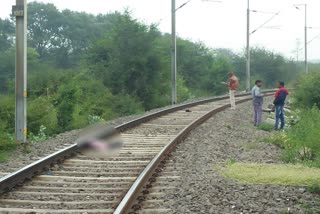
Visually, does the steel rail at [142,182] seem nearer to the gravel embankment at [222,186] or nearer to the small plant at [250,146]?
the gravel embankment at [222,186]

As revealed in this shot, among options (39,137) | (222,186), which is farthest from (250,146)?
(39,137)

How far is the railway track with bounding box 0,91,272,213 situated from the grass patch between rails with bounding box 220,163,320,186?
41.6 inches

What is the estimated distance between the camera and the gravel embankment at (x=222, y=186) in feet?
21.9

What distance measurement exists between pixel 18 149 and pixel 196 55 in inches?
2267

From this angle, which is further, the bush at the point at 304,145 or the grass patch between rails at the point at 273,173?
the bush at the point at 304,145

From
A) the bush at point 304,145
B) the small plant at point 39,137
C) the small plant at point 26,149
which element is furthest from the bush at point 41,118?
the bush at point 304,145

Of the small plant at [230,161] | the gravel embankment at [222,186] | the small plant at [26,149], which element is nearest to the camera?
the gravel embankment at [222,186]

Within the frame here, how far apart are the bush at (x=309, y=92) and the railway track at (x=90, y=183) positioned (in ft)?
35.6

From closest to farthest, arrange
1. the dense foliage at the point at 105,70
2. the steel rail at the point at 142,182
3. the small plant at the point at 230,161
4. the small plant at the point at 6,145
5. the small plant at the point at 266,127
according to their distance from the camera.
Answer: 1. the steel rail at the point at 142,182
2. the small plant at the point at 230,161
3. the small plant at the point at 6,145
4. the small plant at the point at 266,127
5. the dense foliage at the point at 105,70

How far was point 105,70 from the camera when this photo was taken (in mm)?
41438

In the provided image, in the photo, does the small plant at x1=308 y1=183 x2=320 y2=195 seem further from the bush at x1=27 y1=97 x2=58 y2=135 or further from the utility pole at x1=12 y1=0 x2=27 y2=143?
the bush at x1=27 y1=97 x2=58 y2=135

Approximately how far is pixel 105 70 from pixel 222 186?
34263mm

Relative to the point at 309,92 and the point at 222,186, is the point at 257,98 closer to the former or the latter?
the point at 309,92

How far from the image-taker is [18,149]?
11570mm
